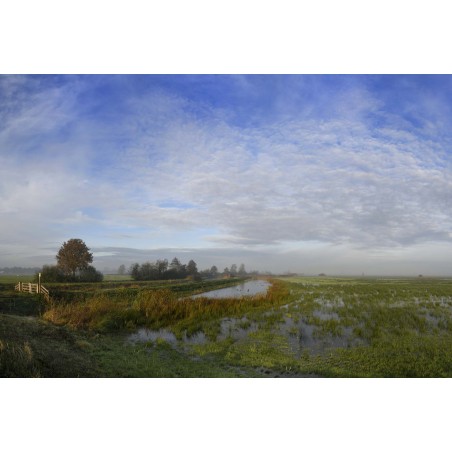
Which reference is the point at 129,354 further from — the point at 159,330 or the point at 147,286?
the point at 147,286

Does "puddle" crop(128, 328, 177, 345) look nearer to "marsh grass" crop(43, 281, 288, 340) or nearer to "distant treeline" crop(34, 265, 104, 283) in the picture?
"marsh grass" crop(43, 281, 288, 340)

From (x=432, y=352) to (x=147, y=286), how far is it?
30.6ft

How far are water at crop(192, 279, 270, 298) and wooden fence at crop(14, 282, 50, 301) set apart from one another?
5454 mm

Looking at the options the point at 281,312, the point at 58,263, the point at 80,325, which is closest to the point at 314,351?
the point at 281,312

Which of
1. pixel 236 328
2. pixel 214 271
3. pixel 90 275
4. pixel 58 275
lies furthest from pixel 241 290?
pixel 58 275

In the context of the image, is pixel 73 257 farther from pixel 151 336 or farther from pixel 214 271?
pixel 214 271

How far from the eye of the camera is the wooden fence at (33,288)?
9.59 metres

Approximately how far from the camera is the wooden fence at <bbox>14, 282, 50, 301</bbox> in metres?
9.59

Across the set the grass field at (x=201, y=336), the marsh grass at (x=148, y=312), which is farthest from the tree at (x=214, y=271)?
the marsh grass at (x=148, y=312)

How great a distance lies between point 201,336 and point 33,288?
6.82 metres

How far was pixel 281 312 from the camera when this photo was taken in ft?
36.5

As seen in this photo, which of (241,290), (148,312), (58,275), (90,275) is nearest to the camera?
(148,312)

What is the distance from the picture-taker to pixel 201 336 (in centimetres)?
825

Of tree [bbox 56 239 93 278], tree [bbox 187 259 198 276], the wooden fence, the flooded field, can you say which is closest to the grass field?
the flooded field
